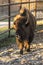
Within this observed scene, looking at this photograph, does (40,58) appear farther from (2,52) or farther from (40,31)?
(40,31)

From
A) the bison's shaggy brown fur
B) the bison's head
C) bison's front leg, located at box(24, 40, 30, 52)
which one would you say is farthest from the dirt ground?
the bison's head

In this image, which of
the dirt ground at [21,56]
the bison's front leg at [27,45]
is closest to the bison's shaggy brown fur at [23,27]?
the bison's front leg at [27,45]

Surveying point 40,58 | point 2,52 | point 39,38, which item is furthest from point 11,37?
point 40,58

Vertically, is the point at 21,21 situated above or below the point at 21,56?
above

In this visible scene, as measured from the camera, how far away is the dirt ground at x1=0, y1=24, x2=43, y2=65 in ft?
19.6

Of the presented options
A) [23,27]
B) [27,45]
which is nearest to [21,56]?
[27,45]

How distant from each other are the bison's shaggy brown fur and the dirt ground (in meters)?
0.23

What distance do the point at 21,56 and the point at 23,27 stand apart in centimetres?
85

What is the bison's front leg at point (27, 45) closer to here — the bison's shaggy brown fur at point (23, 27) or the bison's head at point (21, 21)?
the bison's shaggy brown fur at point (23, 27)

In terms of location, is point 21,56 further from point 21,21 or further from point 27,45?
point 21,21

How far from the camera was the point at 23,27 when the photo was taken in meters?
5.97

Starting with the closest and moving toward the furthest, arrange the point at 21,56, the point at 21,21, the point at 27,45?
1. the point at 21,21
2. the point at 21,56
3. the point at 27,45

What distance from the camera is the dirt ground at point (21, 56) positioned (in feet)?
19.6

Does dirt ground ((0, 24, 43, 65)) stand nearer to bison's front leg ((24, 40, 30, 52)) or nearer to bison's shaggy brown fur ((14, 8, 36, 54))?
bison's front leg ((24, 40, 30, 52))
